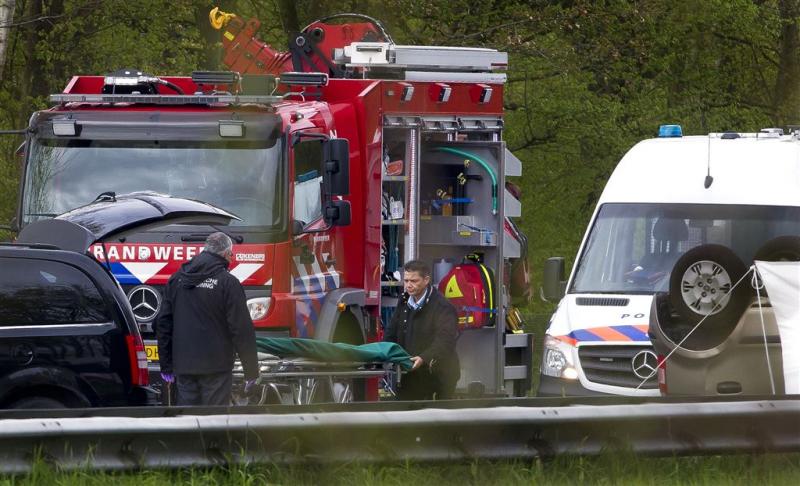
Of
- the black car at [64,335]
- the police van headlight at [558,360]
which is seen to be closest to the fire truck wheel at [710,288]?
the police van headlight at [558,360]

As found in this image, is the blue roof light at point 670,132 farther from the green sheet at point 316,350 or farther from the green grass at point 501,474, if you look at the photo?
the green grass at point 501,474

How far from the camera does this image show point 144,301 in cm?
1180

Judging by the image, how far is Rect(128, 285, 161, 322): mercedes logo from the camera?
1176cm

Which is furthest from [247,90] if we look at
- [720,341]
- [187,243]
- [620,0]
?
[620,0]

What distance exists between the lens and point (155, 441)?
736 cm

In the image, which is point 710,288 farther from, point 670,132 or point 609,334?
point 670,132

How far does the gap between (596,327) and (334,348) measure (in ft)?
6.44

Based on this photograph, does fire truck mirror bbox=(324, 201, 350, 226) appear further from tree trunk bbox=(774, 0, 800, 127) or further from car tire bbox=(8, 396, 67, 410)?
tree trunk bbox=(774, 0, 800, 127)

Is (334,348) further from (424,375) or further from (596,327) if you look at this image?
(596,327)

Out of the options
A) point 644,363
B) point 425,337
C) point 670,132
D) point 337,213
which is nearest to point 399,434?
point 644,363

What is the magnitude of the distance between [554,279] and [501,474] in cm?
445

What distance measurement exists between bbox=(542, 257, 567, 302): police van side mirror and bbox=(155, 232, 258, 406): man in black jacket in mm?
2923

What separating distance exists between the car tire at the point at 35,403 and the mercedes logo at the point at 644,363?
4.13 metres

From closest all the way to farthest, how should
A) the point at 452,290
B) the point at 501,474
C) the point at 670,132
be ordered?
the point at 501,474 → the point at 670,132 → the point at 452,290
